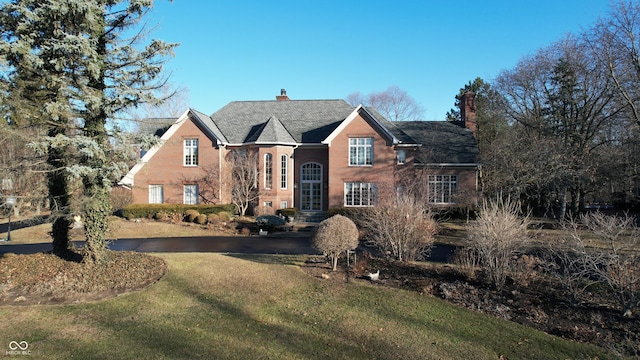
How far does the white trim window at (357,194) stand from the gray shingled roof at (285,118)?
14.8ft

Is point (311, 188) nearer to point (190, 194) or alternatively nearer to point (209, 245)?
point (190, 194)

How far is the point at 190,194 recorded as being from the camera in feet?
89.4

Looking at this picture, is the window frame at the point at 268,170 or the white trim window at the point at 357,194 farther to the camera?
the window frame at the point at 268,170

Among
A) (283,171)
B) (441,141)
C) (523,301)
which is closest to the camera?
(523,301)

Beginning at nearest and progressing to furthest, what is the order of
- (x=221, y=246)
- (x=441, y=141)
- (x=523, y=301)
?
(x=523, y=301)
(x=221, y=246)
(x=441, y=141)

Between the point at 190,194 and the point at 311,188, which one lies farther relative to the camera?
the point at 311,188

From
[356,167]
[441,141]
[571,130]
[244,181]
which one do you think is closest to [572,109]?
[571,130]

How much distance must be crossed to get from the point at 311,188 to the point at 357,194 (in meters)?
3.77

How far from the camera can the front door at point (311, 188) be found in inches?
1085

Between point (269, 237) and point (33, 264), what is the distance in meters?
10.9

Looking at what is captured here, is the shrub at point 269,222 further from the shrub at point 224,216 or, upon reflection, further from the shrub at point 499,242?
the shrub at point 499,242

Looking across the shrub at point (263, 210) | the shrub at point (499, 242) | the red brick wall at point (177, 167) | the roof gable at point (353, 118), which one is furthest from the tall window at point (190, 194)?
the shrub at point (499, 242)

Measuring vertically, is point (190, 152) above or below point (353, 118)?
below

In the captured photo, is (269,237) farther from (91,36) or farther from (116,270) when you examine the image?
(91,36)
